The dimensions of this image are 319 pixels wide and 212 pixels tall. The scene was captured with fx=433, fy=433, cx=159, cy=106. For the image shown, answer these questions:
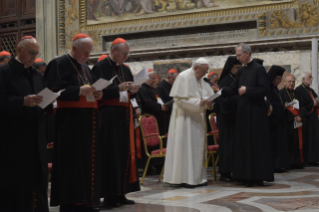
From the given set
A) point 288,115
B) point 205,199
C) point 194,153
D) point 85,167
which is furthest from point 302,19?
point 85,167

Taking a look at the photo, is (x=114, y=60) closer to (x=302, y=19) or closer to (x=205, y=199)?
(x=205, y=199)

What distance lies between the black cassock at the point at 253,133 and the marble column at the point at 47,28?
754cm

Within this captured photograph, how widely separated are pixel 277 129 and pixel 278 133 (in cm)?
8

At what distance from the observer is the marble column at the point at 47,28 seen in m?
12.4

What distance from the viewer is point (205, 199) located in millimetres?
5008

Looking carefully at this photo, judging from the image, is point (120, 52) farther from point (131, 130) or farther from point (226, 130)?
point (226, 130)

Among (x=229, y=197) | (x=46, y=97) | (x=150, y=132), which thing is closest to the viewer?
(x=46, y=97)

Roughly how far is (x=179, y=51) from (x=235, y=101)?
→ 4425 mm

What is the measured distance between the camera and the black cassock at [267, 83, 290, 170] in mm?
7762

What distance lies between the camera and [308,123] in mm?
9109

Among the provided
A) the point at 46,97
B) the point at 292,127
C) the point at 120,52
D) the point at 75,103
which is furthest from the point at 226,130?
the point at 46,97

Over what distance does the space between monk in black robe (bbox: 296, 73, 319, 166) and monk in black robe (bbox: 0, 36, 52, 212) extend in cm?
662

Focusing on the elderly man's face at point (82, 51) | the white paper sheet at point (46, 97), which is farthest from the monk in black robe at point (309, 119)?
the white paper sheet at point (46, 97)

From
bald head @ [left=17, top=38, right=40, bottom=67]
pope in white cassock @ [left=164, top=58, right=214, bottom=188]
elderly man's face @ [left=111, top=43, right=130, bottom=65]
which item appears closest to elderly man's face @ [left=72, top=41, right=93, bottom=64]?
elderly man's face @ [left=111, top=43, right=130, bottom=65]
